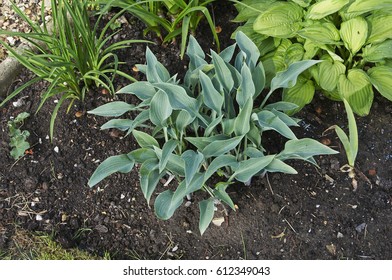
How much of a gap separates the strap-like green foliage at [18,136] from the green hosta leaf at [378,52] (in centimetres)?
151

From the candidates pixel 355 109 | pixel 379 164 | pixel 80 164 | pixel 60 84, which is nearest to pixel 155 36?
pixel 60 84

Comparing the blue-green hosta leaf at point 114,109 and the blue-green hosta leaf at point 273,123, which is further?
the blue-green hosta leaf at point 114,109

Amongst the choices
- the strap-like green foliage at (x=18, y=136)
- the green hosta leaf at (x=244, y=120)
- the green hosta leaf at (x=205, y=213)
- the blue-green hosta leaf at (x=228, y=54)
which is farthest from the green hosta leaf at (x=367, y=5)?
the strap-like green foliage at (x=18, y=136)

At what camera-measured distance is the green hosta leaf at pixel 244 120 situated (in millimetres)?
1941

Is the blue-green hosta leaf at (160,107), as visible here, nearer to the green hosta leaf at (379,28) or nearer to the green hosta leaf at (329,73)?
the green hosta leaf at (329,73)

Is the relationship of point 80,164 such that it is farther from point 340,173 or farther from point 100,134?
point 340,173

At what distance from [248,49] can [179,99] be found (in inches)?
14.7

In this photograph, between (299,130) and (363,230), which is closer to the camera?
(363,230)

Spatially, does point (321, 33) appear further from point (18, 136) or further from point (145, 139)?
point (18, 136)

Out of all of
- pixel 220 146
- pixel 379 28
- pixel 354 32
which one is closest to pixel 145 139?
pixel 220 146

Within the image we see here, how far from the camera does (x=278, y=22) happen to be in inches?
88.9

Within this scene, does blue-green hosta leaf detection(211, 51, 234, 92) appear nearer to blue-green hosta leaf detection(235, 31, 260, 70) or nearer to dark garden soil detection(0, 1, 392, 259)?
blue-green hosta leaf detection(235, 31, 260, 70)

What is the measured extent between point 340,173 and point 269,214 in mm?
358

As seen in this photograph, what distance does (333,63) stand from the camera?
227 cm
